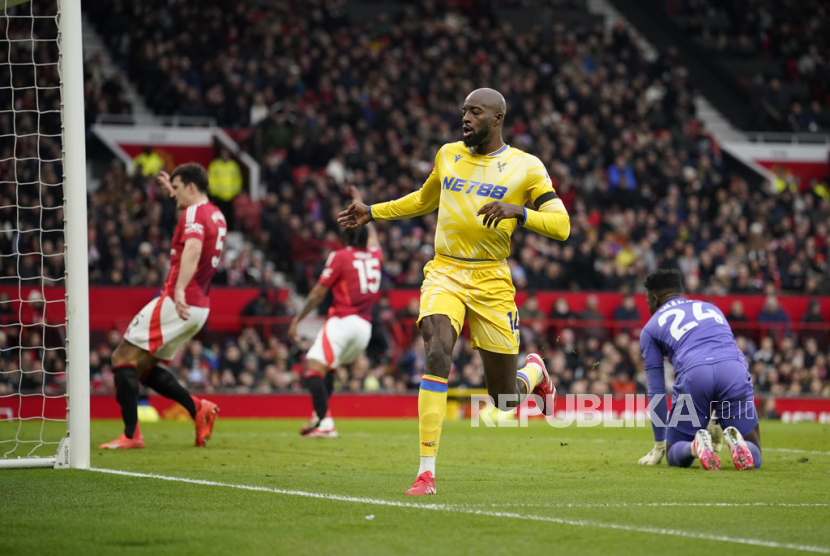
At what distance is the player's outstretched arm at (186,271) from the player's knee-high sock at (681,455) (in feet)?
14.9

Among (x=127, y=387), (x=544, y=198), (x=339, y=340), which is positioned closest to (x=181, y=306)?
(x=127, y=387)

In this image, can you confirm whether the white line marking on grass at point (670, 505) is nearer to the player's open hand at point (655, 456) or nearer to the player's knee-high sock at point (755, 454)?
the player's knee-high sock at point (755, 454)

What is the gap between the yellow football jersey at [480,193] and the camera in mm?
6980

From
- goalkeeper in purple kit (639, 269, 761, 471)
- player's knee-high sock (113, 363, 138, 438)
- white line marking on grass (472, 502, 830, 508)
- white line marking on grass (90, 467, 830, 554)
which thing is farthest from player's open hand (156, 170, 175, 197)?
white line marking on grass (472, 502, 830, 508)

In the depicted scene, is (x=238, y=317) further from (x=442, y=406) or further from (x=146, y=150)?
(x=442, y=406)

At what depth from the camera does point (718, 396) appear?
28.4ft

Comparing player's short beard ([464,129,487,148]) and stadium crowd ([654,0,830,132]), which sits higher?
stadium crowd ([654,0,830,132])

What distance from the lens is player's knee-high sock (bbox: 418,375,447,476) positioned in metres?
6.47

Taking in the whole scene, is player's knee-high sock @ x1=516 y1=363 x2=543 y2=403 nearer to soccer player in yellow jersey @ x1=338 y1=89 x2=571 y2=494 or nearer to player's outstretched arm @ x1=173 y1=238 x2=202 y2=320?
soccer player in yellow jersey @ x1=338 y1=89 x2=571 y2=494

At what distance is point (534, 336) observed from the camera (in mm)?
20469

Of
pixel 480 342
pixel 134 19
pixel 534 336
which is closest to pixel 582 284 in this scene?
pixel 534 336

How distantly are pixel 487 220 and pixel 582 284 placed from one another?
652 inches

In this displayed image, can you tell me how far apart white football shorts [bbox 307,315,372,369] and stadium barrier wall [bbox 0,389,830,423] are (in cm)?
578

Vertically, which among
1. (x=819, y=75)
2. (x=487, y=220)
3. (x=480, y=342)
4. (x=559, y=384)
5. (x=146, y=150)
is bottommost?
(x=559, y=384)
